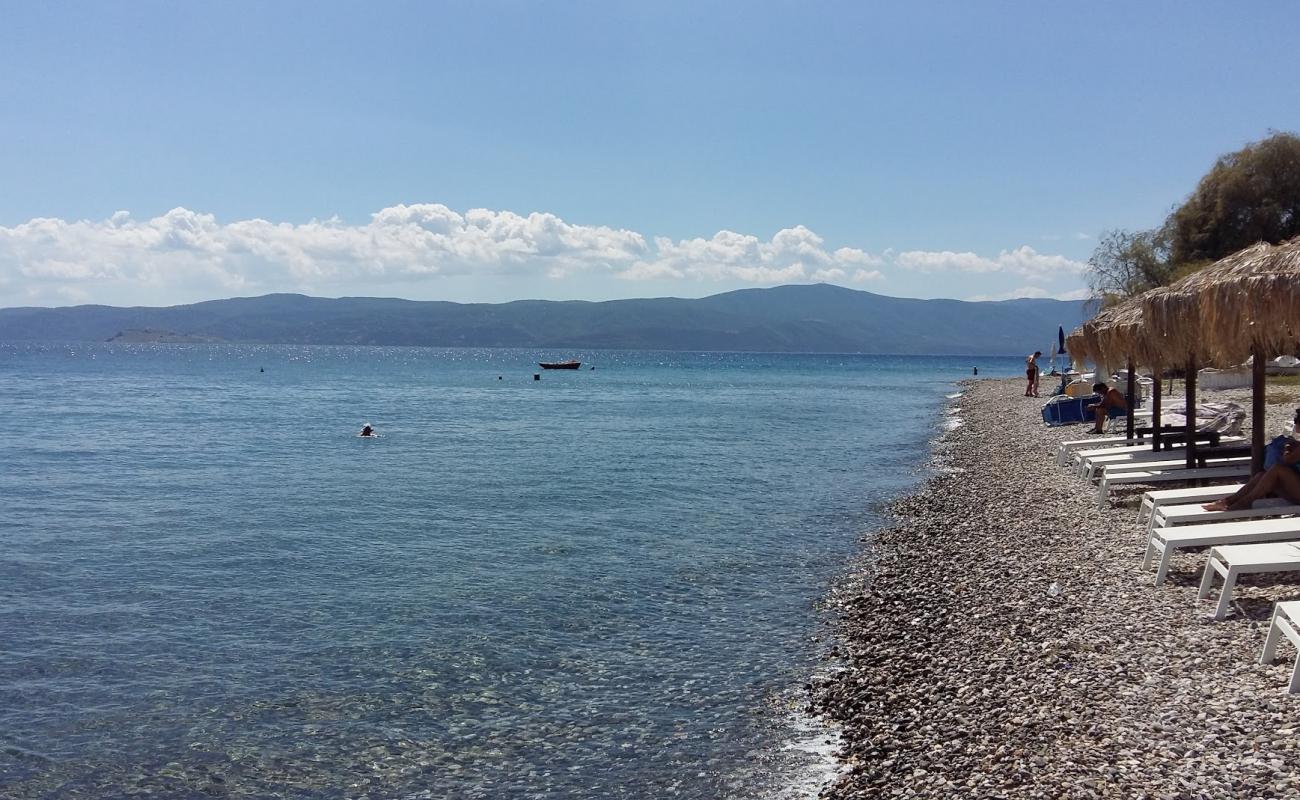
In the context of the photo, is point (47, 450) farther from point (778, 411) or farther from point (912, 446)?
point (778, 411)

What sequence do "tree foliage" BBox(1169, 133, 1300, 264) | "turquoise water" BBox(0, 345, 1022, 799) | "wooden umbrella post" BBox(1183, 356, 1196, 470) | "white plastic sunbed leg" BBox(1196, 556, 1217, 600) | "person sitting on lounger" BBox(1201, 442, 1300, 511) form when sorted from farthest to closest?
"tree foliage" BBox(1169, 133, 1300, 264) < "wooden umbrella post" BBox(1183, 356, 1196, 470) < "person sitting on lounger" BBox(1201, 442, 1300, 511) < "white plastic sunbed leg" BBox(1196, 556, 1217, 600) < "turquoise water" BBox(0, 345, 1022, 799)

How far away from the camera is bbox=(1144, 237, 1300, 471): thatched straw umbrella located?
10.3 meters

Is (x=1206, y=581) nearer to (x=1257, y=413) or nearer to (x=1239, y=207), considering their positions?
(x=1257, y=413)

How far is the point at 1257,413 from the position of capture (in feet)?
38.9

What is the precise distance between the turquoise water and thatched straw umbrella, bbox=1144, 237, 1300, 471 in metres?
5.21

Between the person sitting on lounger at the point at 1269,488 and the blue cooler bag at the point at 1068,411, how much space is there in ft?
60.3

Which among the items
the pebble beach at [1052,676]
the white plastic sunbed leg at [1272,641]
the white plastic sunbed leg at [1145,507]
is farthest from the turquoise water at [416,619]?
the white plastic sunbed leg at [1145,507]

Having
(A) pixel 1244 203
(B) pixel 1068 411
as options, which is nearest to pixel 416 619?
(B) pixel 1068 411

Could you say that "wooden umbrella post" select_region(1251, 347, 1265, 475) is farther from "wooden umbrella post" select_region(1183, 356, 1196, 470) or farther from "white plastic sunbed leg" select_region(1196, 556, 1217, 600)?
"white plastic sunbed leg" select_region(1196, 556, 1217, 600)

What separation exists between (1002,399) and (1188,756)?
1728 inches

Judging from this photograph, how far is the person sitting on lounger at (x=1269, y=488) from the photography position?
1056 centimetres

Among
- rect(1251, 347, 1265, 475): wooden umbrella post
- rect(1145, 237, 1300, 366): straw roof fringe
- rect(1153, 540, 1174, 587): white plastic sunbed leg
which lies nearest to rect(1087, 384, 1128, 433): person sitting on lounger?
rect(1251, 347, 1265, 475): wooden umbrella post

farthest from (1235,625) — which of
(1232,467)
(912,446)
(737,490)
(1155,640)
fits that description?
(912,446)

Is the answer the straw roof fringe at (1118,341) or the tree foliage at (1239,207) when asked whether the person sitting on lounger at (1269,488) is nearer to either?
the straw roof fringe at (1118,341)
